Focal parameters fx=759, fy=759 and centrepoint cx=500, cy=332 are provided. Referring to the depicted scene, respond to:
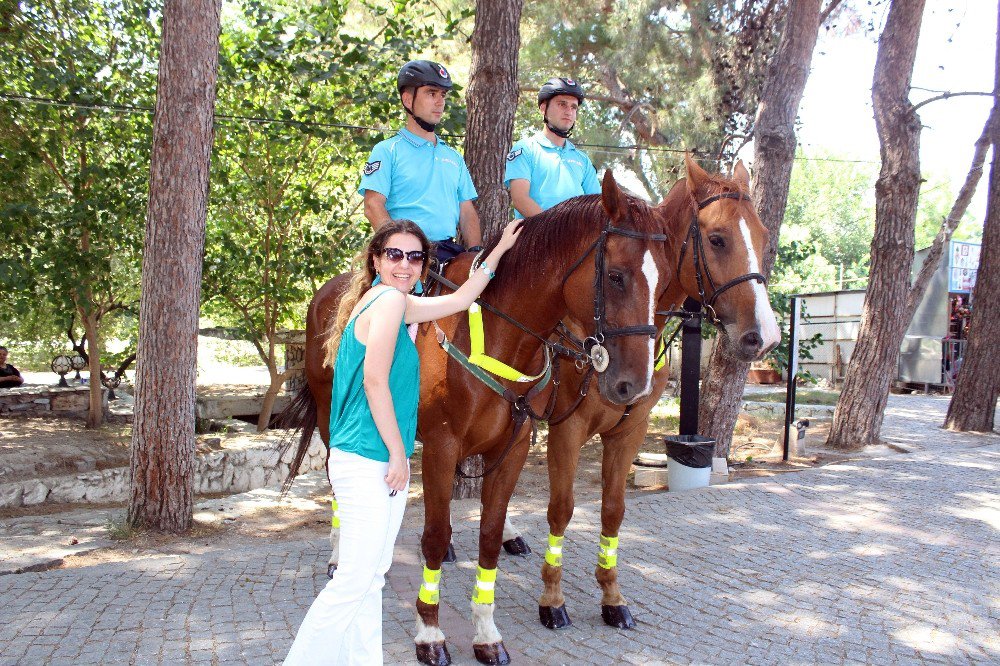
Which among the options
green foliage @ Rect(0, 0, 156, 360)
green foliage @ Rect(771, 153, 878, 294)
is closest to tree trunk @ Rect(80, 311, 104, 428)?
green foliage @ Rect(0, 0, 156, 360)

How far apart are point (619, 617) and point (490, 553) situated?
106 cm

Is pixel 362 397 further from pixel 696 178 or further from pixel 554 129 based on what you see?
pixel 554 129

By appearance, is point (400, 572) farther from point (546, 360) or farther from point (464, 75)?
point (464, 75)

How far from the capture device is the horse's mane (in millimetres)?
3459

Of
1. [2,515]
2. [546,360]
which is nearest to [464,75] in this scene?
[2,515]

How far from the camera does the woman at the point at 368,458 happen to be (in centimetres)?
286

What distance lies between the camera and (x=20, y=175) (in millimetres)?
9906

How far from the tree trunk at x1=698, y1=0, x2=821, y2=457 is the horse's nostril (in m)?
5.37

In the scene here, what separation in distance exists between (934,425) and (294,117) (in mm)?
12259

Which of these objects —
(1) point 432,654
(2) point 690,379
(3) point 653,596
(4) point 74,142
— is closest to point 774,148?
(2) point 690,379

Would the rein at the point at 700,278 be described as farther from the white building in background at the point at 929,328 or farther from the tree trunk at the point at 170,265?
the white building in background at the point at 929,328

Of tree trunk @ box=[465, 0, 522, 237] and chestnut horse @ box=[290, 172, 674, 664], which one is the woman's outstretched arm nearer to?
chestnut horse @ box=[290, 172, 674, 664]

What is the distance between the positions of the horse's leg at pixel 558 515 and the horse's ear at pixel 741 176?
1631 mm

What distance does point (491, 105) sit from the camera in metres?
7.39
